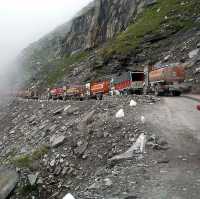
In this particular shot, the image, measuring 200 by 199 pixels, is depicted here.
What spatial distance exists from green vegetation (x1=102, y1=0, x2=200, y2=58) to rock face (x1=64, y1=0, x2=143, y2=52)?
15.9 metres

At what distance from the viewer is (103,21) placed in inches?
5817

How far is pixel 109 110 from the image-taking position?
31766 mm

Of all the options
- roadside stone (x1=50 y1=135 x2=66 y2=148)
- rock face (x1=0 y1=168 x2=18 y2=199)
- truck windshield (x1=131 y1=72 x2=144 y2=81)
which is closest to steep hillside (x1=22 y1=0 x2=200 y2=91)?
truck windshield (x1=131 y1=72 x2=144 y2=81)

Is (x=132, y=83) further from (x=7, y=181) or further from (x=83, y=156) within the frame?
(x=83, y=156)

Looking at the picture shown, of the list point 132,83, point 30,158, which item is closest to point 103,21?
point 132,83

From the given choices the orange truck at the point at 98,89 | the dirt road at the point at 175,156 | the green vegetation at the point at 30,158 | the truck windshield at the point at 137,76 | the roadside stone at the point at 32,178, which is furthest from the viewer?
the orange truck at the point at 98,89

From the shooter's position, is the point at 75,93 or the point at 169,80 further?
the point at 75,93

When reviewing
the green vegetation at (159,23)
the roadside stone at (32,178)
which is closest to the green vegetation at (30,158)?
the roadside stone at (32,178)

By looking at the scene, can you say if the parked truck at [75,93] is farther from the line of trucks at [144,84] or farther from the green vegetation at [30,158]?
the green vegetation at [30,158]

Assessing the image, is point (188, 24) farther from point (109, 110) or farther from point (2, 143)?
point (109, 110)

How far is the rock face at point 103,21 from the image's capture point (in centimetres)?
13675

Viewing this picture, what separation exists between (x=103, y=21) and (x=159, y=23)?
45.0 meters

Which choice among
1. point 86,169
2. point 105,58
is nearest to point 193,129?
point 86,169

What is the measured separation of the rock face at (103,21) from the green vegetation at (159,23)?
625 inches
